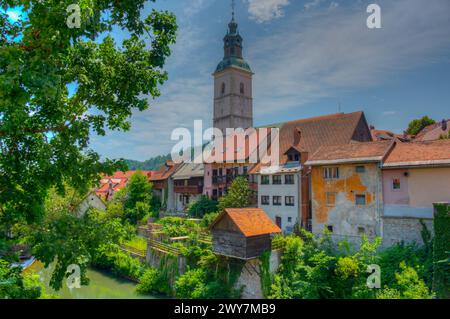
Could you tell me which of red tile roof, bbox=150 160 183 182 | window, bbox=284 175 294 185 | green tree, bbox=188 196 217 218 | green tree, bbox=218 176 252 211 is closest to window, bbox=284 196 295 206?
window, bbox=284 175 294 185

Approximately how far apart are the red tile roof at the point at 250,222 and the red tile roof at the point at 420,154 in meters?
8.83

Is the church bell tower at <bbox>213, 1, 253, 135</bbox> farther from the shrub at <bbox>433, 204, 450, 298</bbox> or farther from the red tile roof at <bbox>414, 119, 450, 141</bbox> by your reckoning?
the shrub at <bbox>433, 204, 450, 298</bbox>

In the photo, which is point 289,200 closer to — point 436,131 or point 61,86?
point 61,86

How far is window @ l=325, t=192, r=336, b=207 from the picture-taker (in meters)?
24.5

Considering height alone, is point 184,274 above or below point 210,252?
below

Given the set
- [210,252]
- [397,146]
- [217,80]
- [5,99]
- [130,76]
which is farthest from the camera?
[217,80]

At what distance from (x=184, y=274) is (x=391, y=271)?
1442cm

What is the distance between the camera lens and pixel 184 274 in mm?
25438

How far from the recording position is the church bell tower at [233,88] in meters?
59.8

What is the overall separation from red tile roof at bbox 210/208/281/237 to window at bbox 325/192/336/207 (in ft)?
15.3

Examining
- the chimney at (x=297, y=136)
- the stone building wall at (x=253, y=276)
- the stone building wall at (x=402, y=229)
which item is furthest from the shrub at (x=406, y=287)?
the chimney at (x=297, y=136)

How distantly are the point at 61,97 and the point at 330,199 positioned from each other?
69.5ft

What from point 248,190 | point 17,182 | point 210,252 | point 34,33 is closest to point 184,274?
point 210,252
